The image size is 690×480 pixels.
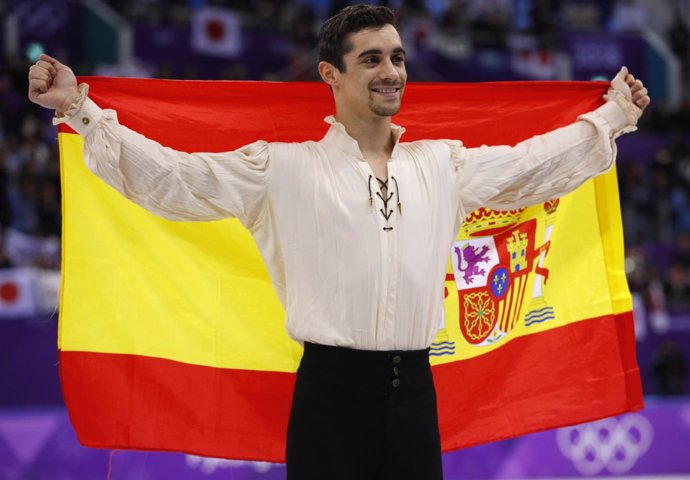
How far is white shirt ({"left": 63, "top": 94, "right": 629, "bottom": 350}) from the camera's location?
3160 millimetres

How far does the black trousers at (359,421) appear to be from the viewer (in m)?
3.13

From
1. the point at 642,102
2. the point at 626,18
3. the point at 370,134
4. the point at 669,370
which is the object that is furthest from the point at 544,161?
the point at 626,18

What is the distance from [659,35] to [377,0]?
5.98m

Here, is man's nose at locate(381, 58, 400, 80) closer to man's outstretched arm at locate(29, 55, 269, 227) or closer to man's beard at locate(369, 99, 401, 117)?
man's beard at locate(369, 99, 401, 117)

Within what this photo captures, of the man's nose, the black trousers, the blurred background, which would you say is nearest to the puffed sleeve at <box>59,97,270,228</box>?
the man's nose

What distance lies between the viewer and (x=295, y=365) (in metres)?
4.09

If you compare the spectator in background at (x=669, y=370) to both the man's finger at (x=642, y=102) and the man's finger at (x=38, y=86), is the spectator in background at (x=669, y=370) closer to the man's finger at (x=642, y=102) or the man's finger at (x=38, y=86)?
the man's finger at (x=642, y=102)

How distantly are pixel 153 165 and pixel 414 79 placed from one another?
1176 centimetres

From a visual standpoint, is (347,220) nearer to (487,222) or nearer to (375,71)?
(375,71)

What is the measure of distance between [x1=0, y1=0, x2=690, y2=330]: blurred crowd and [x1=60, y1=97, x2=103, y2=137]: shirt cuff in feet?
21.3

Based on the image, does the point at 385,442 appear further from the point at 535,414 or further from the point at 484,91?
the point at 484,91

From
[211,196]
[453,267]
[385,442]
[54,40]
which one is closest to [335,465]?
[385,442]

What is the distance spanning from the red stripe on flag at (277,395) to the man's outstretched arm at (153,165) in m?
0.90

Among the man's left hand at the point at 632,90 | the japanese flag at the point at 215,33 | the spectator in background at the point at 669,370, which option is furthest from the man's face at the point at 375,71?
the japanese flag at the point at 215,33
